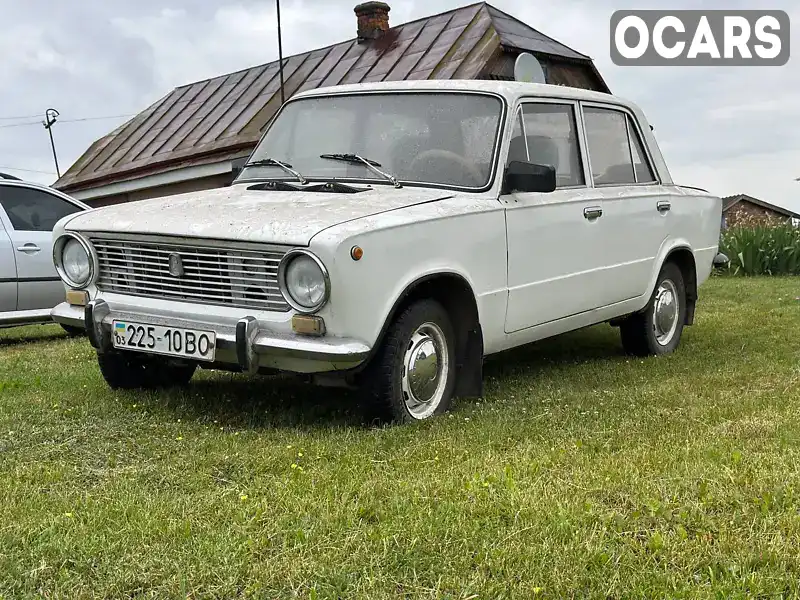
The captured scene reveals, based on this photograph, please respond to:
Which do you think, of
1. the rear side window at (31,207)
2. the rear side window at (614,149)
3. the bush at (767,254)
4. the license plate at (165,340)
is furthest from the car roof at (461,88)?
the bush at (767,254)

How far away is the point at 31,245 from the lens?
348 inches

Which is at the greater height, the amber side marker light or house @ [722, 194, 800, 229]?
the amber side marker light

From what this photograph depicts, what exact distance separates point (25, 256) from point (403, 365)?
547 cm

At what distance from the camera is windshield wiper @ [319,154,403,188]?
5.22 meters

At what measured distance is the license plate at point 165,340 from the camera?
451 cm

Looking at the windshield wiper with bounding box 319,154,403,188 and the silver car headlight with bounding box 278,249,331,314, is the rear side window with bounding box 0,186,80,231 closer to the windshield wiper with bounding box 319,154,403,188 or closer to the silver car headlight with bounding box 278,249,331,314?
the windshield wiper with bounding box 319,154,403,188

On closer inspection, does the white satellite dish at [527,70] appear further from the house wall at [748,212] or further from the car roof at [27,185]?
the house wall at [748,212]

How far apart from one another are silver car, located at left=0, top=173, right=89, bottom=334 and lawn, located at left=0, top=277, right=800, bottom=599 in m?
2.91

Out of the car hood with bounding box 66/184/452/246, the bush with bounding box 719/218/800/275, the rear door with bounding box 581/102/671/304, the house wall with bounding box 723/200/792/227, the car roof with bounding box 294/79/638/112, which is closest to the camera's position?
the car hood with bounding box 66/184/452/246

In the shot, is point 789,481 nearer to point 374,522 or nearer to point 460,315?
point 374,522

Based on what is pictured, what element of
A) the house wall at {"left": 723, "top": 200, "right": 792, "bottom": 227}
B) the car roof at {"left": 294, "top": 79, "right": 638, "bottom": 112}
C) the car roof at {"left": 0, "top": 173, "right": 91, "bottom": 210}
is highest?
the car roof at {"left": 294, "top": 79, "right": 638, "bottom": 112}

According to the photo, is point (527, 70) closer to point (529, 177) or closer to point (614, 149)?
point (614, 149)

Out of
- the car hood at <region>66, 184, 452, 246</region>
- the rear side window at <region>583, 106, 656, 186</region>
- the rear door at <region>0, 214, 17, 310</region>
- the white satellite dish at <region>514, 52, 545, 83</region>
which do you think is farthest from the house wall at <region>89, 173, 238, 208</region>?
the car hood at <region>66, 184, 452, 246</region>

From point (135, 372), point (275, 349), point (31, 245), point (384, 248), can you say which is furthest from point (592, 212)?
point (31, 245)
